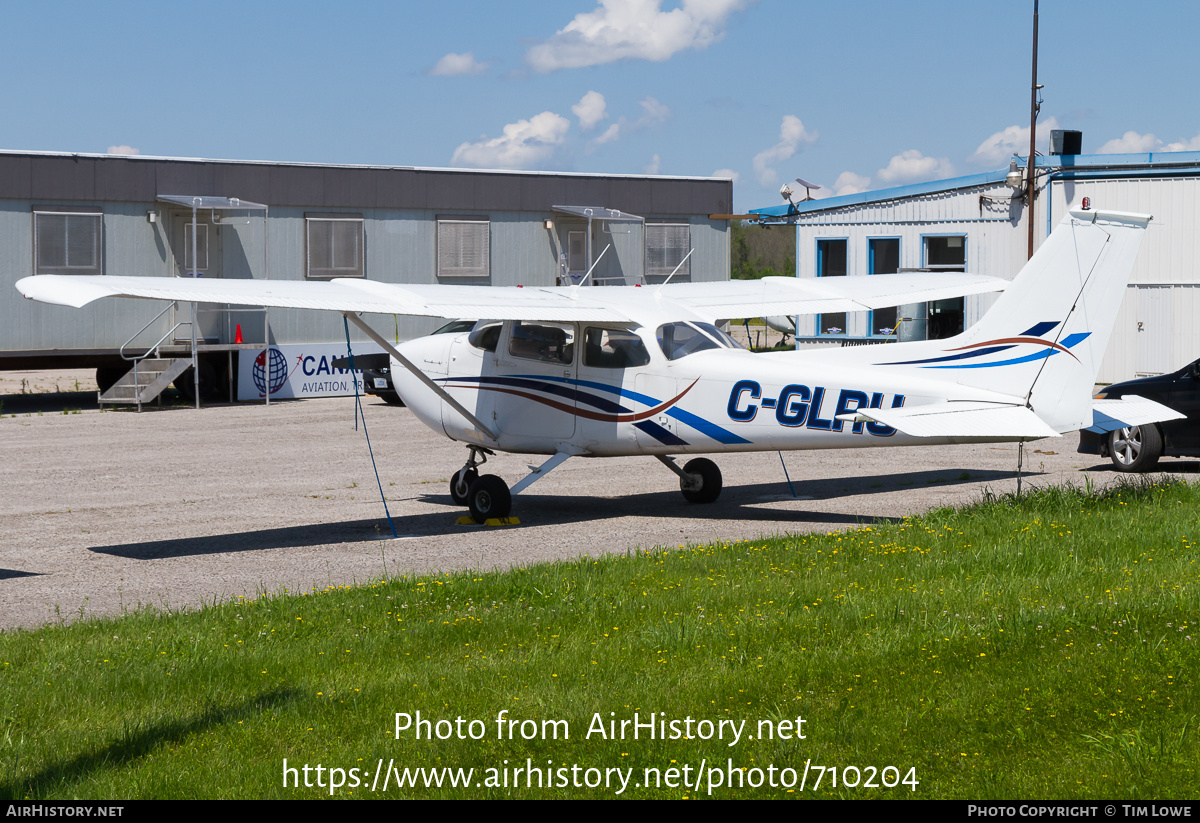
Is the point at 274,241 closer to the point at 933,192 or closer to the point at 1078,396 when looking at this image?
the point at 933,192

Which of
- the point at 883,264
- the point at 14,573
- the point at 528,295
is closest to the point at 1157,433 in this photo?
the point at 528,295

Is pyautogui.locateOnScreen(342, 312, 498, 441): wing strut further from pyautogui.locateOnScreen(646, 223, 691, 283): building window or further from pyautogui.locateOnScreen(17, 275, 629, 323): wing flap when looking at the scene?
pyautogui.locateOnScreen(646, 223, 691, 283): building window

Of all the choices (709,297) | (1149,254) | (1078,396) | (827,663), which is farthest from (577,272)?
(827,663)

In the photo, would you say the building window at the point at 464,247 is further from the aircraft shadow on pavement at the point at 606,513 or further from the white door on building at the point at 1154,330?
the aircraft shadow on pavement at the point at 606,513

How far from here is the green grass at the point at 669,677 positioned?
15.6ft

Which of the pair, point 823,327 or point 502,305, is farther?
point 823,327

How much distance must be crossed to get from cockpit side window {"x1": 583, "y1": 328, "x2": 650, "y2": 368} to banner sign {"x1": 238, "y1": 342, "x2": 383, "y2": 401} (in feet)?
45.9

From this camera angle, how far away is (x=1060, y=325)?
1048cm

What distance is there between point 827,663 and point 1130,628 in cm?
163

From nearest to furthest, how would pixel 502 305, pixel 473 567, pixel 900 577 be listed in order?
pixel 900 577, pixel 473 567, pixel 502 305

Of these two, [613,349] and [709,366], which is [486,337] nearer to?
[613,349]

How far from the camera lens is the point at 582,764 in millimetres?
4848

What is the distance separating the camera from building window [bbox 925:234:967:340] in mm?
27469

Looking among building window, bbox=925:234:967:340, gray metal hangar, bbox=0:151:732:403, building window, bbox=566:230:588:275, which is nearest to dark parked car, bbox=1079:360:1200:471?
building window, bbox=925:234:967:340
